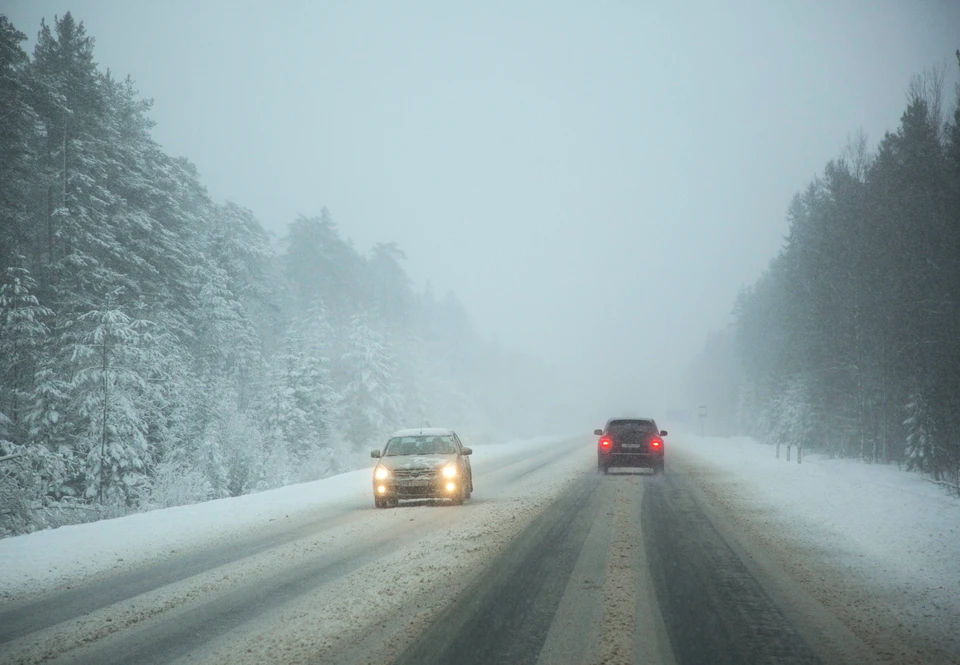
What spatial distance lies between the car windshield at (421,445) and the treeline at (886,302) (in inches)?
632

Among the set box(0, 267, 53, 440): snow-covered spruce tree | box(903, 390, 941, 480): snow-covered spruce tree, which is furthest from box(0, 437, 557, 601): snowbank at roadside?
box(903, 390, 941, 480): snow-covered spruce tree

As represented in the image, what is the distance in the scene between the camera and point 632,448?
2419 centimetres

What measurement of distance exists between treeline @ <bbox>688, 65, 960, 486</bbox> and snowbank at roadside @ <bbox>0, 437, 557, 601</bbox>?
65.4 feet

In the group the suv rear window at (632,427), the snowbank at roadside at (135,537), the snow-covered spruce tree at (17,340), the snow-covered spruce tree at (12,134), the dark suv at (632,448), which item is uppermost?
the snow-covered spruce tree at (12,134)

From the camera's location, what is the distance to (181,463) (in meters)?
26.2

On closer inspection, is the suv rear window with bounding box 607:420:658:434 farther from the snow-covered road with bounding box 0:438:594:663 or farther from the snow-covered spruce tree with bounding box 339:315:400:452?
the snow-covered spruce tree with bounding box 339:315:400:452

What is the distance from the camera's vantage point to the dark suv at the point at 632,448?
24.1 meters

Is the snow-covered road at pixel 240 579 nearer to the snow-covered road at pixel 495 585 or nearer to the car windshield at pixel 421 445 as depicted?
the snow-covered road at pixel 495 585

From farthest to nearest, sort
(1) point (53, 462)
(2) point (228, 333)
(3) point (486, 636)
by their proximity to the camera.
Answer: (2) point (228, 333), (1) point (53, 462), (3) point (486, 636)

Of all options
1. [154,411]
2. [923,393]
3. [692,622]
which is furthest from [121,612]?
[923,393]

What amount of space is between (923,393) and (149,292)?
3092 cm

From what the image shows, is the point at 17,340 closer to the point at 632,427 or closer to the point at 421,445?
the point at 421,445

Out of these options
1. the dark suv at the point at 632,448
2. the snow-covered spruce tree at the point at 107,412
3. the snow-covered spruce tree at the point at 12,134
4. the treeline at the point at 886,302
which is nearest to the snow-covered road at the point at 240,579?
the snow-covered spruce tree at the point at 107,412

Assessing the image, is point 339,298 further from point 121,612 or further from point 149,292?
point 121,612
